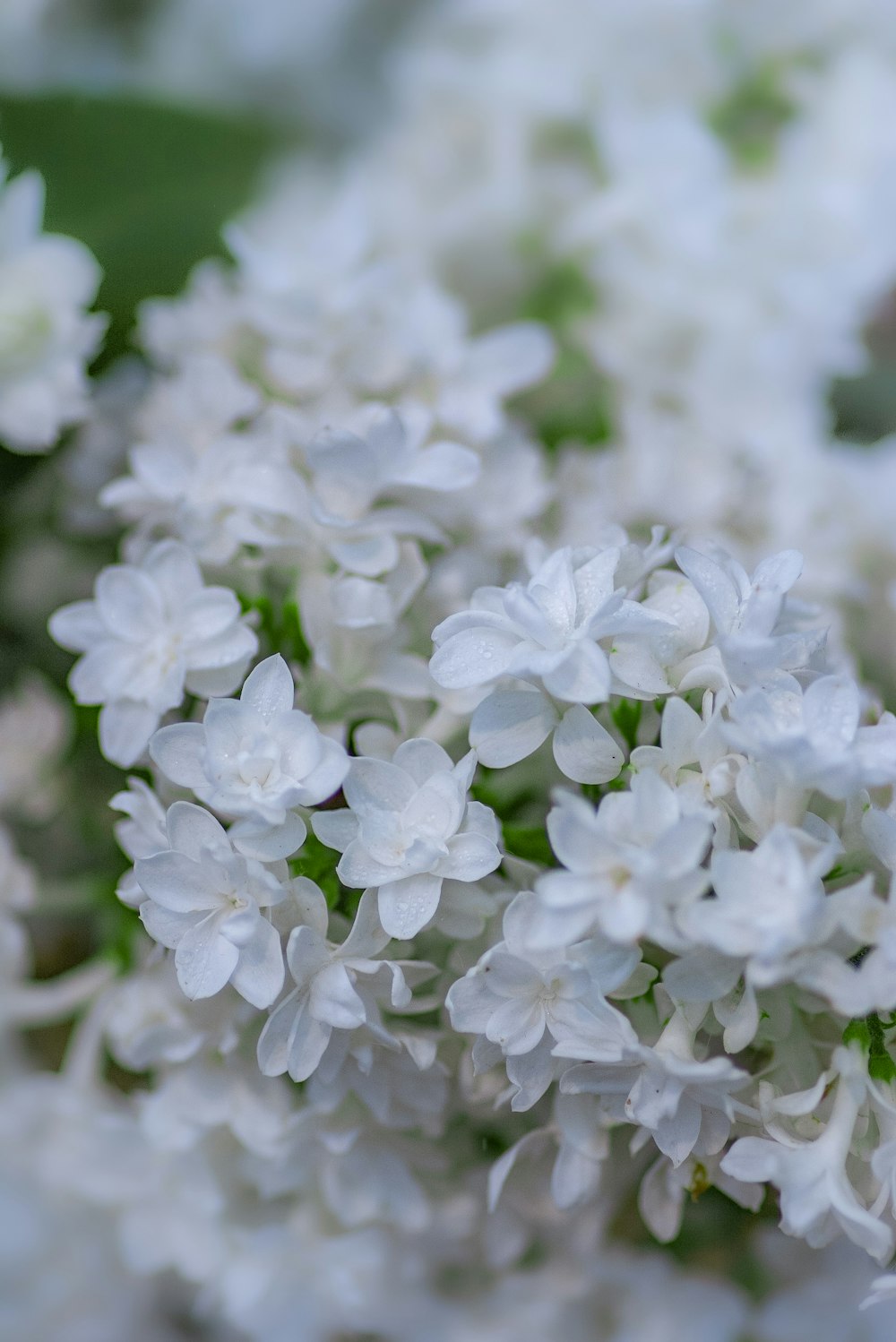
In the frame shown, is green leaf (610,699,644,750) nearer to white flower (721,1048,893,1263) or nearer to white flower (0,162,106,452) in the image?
white flower (721,1048,893,1263)

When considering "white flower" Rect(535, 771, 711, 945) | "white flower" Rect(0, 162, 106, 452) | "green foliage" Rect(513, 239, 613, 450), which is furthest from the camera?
"green foliage" Rect(513, 239, 613, 450)

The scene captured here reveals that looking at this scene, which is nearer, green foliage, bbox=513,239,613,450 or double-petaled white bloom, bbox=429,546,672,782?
double-petaled white bloom, bbox=429,546,672,782

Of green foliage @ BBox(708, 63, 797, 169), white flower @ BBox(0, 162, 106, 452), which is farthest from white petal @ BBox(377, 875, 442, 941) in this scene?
green foliage @ BBox(708, 63, 797, 169)

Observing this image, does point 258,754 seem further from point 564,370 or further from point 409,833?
point 564,370

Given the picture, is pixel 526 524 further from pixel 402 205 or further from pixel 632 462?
pixel 402 205

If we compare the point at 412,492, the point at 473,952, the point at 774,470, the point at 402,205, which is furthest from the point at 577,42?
the point at 473,952

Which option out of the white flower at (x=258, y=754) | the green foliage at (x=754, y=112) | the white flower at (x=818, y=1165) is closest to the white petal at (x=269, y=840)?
the white flower at (x=258, y=754)

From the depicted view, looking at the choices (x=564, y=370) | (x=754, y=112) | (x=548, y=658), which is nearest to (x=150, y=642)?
(x=548, y=658)

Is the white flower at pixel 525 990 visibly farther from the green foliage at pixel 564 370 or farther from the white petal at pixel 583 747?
the green foliage at pixel 564 370
